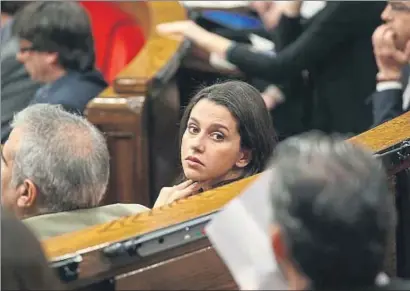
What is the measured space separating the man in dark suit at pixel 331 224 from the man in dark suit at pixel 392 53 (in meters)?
1.56

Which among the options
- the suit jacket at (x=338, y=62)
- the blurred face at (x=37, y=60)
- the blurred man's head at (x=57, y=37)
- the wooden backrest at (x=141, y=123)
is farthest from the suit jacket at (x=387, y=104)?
the blurred face at (x=37, y=60)

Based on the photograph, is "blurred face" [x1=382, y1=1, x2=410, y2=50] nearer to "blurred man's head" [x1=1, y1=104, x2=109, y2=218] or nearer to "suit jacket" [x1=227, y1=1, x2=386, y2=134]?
"suit jacket" [x1=227, y1=1, x2=386, y2=134]

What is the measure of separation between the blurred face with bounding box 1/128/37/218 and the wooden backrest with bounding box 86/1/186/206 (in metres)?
1.04

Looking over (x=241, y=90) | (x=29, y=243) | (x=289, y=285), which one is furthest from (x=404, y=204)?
(x=29, y=243)

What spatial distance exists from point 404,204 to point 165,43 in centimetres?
156

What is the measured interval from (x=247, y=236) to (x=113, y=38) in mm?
3005

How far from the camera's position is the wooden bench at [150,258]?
4.75ft

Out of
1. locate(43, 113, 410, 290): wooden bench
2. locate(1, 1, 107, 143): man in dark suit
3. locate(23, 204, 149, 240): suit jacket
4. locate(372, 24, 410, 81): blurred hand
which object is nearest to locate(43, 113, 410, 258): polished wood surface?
locate(43, 113, 410, 290): wooden bench

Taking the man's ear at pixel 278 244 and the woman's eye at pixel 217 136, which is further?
the woman's eye at pixel 217 136

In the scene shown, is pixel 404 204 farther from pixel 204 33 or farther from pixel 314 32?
pixel 204 33

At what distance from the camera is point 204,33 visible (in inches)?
136

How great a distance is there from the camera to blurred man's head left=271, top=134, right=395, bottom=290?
3.81 ft

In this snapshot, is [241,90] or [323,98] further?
[323,98]

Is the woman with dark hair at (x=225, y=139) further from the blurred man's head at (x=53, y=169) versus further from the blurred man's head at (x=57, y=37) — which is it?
the blurred man's head at (x=57, y=37)
